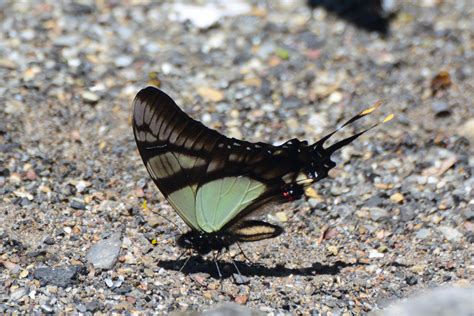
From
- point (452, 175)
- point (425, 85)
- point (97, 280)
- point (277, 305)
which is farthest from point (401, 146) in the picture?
point (97, 280)

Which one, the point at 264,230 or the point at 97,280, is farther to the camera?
the point at 264,230

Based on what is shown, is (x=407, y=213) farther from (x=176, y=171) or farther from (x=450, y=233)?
(x=176, y=171)

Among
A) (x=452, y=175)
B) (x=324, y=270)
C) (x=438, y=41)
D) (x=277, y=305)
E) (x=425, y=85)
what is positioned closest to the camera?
(x=277, y=305)

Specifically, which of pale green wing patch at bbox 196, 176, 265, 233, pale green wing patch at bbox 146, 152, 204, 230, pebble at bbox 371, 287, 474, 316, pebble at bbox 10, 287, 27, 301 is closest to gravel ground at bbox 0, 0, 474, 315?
pebble at bbox 10, 287, 27, 301

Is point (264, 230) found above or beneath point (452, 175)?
beneath

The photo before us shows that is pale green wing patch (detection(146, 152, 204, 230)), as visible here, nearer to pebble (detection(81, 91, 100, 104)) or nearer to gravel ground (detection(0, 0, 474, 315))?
gravel ground (detection(0, 0, 474, 315))

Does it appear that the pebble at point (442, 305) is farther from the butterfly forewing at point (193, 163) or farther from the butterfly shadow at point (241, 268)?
the butterfly forewing at point (193, 163)

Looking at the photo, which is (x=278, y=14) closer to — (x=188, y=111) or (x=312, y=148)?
(x=188, y=111)

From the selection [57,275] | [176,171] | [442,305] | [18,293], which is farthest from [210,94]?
[442,305]
